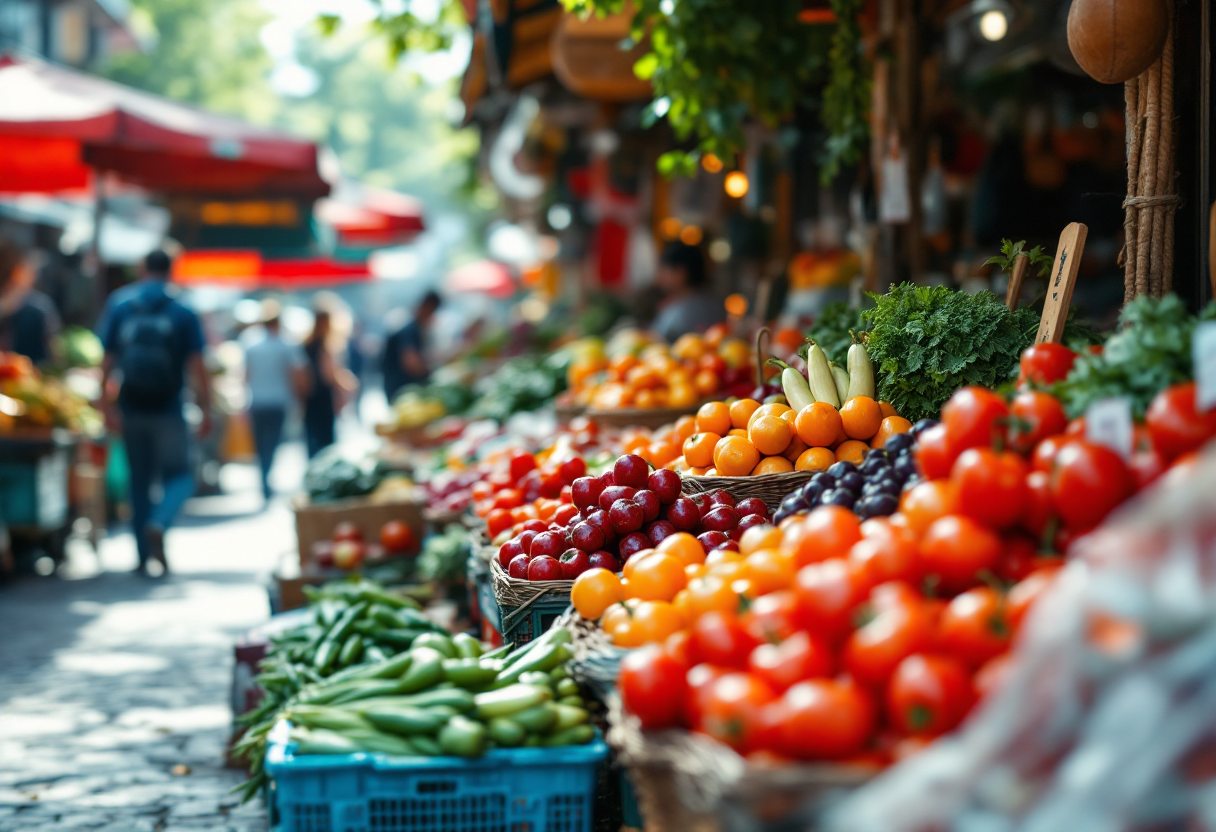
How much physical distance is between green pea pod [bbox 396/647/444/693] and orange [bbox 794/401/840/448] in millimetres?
1448

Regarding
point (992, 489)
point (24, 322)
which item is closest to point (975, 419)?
point (992, 489)

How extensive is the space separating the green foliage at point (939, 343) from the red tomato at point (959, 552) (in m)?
1.27

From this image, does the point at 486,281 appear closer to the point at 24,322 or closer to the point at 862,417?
the point at 24,322

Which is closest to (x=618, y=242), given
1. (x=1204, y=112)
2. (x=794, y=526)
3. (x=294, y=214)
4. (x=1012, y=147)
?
(x=294, y=214)

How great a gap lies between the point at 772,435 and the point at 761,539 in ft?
3.13

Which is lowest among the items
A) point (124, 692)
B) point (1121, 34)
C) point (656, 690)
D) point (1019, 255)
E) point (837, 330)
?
point (124, 692)

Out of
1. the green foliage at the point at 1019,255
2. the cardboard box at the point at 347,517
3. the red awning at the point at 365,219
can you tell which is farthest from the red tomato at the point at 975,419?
the red awning at the point at 365,219

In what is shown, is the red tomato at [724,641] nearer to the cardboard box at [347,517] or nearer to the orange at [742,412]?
the orange at [742,412]

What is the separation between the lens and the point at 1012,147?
27.3 feet

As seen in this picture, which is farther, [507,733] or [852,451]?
[852,451]

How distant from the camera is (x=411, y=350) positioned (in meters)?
13.3

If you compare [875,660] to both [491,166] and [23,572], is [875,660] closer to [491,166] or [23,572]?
[23,572]

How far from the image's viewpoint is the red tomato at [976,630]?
81.4 inches

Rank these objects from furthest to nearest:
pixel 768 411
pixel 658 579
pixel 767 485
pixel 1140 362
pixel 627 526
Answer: pixel 768 411
pixel 767 485
pixel 627 526
pixel 658 579
pixel 1140 362
